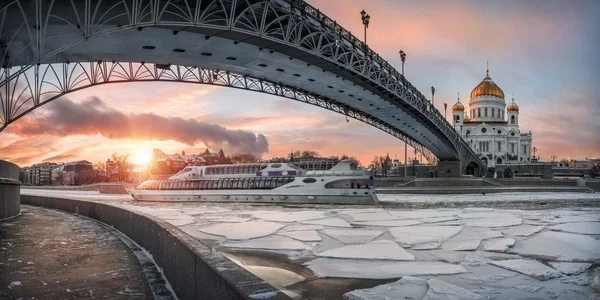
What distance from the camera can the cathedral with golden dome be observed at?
400 ft

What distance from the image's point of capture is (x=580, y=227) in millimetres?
11953

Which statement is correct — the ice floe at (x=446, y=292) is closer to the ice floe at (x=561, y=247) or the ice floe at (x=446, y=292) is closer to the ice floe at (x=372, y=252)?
the ice floe at (x=372, y=252)

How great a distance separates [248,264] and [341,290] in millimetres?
2164

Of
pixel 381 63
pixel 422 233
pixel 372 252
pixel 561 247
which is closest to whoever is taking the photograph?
pixel 372 252

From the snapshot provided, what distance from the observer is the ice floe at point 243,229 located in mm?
10984

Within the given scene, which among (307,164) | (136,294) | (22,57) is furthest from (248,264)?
(307,164)

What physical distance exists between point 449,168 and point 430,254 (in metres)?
77.4

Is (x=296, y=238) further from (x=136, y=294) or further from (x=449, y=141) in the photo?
(x=449, y=141)

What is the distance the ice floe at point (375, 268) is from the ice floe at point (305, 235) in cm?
238

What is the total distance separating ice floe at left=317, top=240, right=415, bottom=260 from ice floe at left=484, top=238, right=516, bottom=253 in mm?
1722

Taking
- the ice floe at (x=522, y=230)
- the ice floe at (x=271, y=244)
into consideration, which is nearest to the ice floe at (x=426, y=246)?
the ice floe at (x=271, y=244)

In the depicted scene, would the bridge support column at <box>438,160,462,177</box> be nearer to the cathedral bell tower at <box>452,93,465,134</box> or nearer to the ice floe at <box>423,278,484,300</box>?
the cathedral bell tower at <box>452,93,465,134</box>

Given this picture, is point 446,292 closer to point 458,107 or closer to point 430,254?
point 430,254

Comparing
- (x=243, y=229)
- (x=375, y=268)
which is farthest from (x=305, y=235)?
(x=375, y=268)
